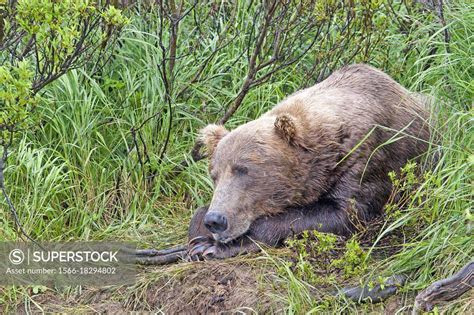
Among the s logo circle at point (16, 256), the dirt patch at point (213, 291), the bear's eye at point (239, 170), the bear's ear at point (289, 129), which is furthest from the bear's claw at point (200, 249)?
the s logo circle at point (16, 256)

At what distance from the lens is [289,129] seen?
247 inches

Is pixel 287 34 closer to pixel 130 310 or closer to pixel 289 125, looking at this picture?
pixel 289 125

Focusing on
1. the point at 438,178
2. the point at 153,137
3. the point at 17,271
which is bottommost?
the point at 17,271

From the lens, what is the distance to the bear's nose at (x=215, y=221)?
607cm

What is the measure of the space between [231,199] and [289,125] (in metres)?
0.58

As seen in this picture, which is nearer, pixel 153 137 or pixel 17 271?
pixel 17 271

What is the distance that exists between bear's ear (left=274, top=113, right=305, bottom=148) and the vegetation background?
63 centimetres

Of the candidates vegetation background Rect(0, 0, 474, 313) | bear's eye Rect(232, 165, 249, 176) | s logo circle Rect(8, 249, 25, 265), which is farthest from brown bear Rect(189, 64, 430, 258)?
s logo circle Rect(8, 249, 25, 265)

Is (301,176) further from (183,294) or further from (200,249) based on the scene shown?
(183,294)

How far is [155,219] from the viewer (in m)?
7.20

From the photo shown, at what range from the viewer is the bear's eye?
6305 millimetres

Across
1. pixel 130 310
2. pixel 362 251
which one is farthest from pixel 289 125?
pixel 130 310

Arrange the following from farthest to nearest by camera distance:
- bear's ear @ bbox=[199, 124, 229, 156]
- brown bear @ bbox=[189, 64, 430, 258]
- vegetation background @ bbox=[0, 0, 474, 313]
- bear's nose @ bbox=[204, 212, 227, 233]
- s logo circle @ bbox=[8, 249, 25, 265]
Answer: bear's ear @ bbox=[199, 124, 229, 156], s logo circle @ bbox=[8, 249, 25, 265], brown bear @ bbox=[189, 64, 430, 258], bear's nose @ bbox=[204, 212, 227, 233], vegetation background @ bbox=[0, 0, 474, 313]

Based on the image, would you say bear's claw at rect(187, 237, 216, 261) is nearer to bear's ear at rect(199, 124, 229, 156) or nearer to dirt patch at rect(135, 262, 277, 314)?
dirt patch at rect(135, 262, 277, 314)
